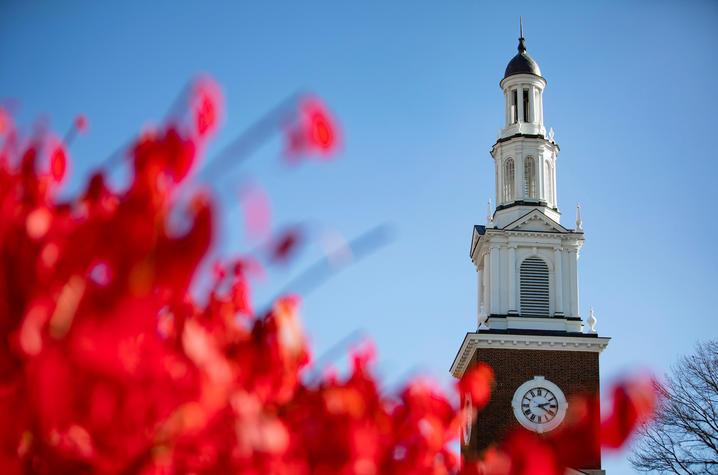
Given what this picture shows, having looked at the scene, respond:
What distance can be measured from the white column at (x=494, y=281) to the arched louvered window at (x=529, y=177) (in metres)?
2.81

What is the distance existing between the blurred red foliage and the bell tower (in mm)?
25013

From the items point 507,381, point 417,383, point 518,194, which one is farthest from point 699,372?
point 417,383

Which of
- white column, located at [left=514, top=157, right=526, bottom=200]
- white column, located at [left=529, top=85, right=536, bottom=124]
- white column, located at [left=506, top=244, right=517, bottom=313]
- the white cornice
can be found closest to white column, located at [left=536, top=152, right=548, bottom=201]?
white column, located at [left=514, top=157, right=526, bottom=200]

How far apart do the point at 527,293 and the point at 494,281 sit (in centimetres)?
117

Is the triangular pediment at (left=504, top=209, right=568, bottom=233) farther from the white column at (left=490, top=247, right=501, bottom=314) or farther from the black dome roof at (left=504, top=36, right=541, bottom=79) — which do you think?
the black dome roof at (left=504, top=36, right=541, bottom=79)

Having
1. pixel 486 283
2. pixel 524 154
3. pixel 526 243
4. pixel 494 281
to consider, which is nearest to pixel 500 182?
pixel 524 154

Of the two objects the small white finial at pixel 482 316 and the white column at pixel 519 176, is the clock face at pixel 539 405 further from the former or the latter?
the white column at pixel 519 176

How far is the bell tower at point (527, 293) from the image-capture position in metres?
28.6

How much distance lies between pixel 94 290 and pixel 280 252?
503 millimetres

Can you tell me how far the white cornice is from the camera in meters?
28.6

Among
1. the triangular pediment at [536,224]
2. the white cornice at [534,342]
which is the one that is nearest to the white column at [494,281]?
the triangular pediment at [536,224]

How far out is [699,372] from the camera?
89.4 feet

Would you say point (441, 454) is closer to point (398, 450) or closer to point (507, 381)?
point (398, 450)

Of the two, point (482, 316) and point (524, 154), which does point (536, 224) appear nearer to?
point (524, 154)
